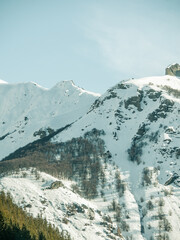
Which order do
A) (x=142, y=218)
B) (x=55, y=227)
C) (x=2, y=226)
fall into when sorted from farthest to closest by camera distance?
(x=142, y=218) < (x=55, y=227) < (x=2, y=226)

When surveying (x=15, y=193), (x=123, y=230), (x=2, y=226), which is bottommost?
(x=123, y=230)

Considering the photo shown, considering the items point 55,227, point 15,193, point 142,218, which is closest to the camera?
point 55,227

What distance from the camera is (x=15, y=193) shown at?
17312cm

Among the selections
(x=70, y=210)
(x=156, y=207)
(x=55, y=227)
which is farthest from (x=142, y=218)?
(x=55, y=227)

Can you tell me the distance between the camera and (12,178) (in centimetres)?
19200

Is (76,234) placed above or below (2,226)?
below

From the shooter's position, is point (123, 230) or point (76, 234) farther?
point (123, 230)

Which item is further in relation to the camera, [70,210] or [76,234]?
[70,210]

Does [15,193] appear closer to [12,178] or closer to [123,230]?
[12,178]

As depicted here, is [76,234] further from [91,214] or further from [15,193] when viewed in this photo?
[15,193]

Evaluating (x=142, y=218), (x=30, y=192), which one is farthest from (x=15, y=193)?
(x=142, y=218)

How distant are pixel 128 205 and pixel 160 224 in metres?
26.3

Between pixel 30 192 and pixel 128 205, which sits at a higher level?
pixel 30 192

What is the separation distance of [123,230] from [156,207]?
2995 centimetres
